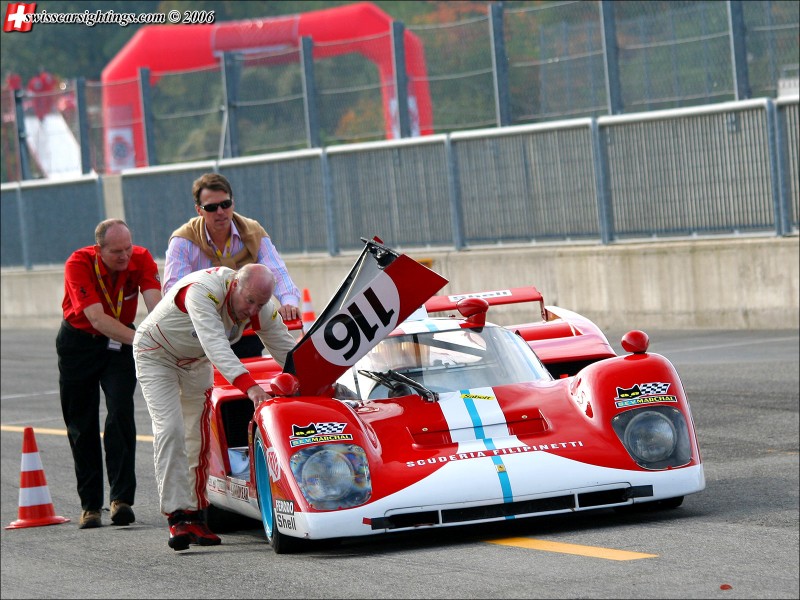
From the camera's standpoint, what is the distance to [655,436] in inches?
299

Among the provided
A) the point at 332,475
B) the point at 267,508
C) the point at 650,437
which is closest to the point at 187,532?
the point at 267,508

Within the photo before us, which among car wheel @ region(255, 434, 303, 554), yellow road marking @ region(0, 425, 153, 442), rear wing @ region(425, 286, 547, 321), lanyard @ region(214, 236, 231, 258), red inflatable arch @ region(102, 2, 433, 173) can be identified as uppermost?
red inflatable arch @ region(102, 2, 433, 173)

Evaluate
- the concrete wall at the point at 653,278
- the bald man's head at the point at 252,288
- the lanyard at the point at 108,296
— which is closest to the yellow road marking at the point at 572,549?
the bald man's head at the point at 252,288

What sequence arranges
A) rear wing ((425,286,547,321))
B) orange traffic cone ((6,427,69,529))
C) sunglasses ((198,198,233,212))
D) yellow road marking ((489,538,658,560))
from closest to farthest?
1. yellow road marking ((489,538,658,560))
2. sunglasses ((198,198,233,212))
3. rear wing ((425,286,547,321))
4. orange traffic cone ((6,427,69,529))

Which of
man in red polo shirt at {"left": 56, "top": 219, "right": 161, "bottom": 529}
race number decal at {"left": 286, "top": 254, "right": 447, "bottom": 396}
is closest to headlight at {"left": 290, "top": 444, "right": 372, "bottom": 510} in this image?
race number decal at {"left": 286, "top": 254, "right": 447, "bottom": 396}

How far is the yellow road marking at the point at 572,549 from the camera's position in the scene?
6477 millimetres

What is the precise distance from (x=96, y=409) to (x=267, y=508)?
2285 mm

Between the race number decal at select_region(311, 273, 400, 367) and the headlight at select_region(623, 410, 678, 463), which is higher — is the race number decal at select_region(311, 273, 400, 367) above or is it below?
above

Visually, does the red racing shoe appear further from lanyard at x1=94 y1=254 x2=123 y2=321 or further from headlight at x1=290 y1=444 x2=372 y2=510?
lanyard at x1=94 y1=254 x2=123 y2=321

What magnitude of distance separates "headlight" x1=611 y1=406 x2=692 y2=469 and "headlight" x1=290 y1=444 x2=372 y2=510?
1.24 meters

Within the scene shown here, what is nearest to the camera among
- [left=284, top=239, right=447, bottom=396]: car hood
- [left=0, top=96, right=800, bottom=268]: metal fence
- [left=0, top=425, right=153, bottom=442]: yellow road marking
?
[left=284, top=239, right=447, bottom=396]: car hood

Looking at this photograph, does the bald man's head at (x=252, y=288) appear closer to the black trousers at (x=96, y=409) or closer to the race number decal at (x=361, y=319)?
the race number decal at (x=361, y=319)

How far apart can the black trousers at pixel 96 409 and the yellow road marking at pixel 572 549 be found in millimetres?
2860

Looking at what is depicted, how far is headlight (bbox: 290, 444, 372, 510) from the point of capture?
716cm
